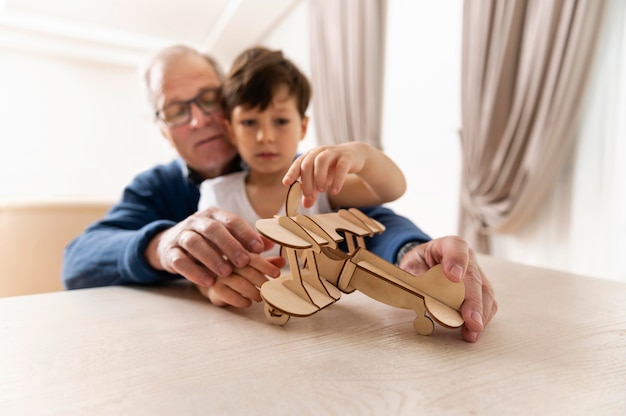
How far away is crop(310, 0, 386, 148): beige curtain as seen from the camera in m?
2.62

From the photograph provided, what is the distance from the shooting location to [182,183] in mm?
1098

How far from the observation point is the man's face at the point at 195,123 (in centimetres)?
107

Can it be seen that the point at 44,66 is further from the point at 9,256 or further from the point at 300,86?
the point at 300,86

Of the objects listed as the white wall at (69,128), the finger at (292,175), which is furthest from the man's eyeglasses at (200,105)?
the white wall at (69,128)

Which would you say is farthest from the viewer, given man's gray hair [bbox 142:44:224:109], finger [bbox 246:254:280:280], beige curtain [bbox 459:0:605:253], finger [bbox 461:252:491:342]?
beige curtain [bbox 459:0:605:253]

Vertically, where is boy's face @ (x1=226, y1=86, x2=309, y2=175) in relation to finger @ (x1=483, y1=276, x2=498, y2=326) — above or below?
above

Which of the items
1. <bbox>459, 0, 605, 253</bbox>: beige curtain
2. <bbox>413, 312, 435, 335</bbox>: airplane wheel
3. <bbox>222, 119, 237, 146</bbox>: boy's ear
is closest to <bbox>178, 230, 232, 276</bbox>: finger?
<bbox>413, 312, 435, 335</bbox>: airplane wheel

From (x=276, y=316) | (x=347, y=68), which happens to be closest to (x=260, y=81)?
(x=276, y=316)

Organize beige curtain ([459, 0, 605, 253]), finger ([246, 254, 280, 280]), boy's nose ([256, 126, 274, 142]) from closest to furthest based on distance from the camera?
finger ([246, 254, 280, 280]) → boy's nose ([256, 126, 274, 142]) → beige curtain ([459, 0, 605, 253])

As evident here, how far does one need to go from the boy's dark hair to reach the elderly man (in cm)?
11

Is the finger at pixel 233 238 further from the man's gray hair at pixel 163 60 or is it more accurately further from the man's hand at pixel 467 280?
the man's gray hair at pixel 163 60

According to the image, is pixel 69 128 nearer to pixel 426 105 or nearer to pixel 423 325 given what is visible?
pixel 426 105

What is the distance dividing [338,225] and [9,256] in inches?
55.9

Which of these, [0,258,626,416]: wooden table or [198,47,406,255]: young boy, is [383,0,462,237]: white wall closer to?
[198,47,406,255]: young boy
